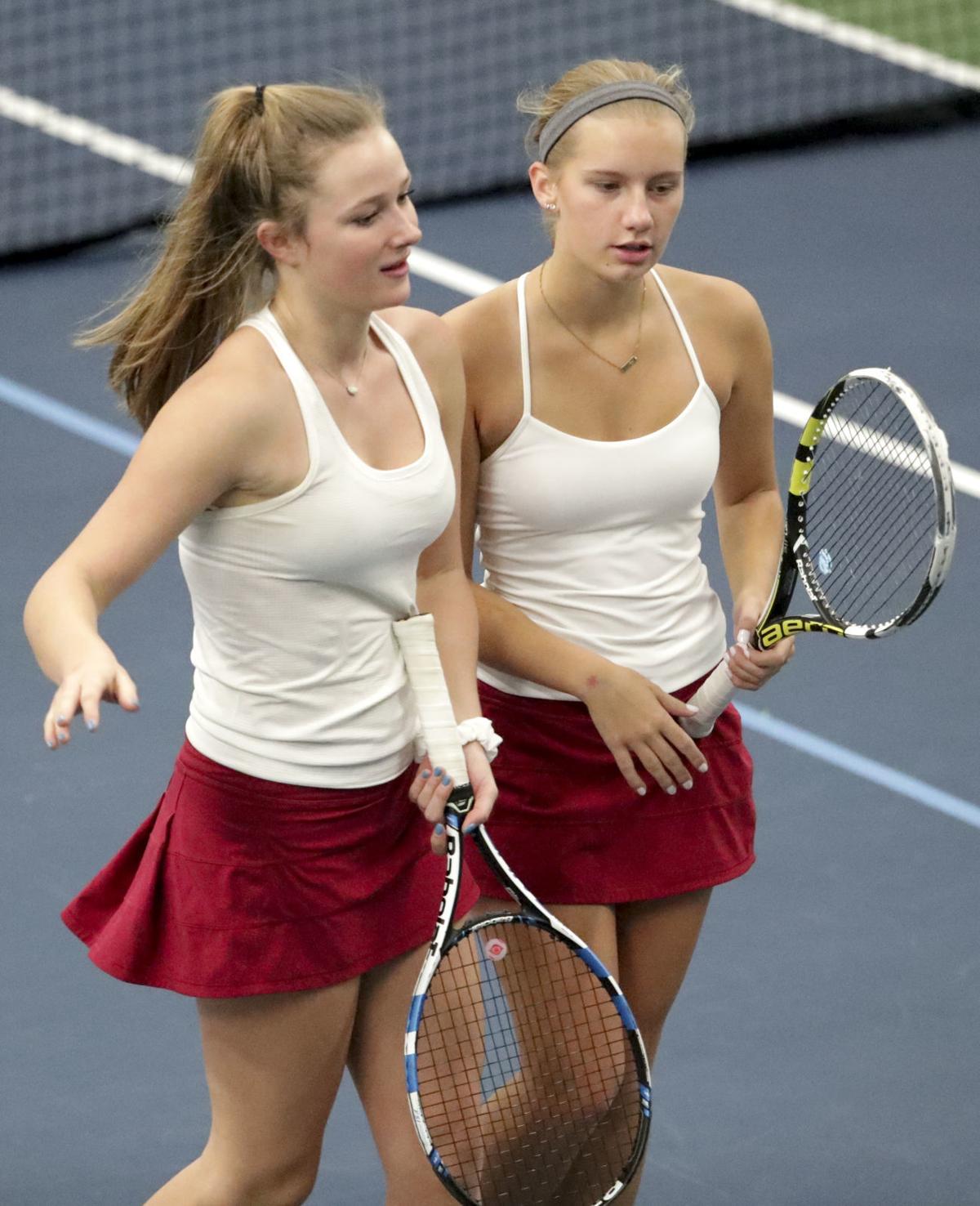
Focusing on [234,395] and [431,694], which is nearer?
[234,395]

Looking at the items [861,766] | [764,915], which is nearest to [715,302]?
[764,915]

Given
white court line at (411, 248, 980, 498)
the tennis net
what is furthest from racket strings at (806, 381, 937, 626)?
the tennis net

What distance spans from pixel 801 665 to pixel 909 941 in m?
1.16

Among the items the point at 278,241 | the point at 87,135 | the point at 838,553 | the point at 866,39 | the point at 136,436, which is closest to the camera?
the point at 278,241

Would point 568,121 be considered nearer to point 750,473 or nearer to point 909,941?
point 750,473

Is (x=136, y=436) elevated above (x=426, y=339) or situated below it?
below

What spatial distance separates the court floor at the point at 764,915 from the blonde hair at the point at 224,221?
92 centimetres

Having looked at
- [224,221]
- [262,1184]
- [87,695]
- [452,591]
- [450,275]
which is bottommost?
[450,275]

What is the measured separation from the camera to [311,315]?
2576mm

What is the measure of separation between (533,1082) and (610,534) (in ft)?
2.54

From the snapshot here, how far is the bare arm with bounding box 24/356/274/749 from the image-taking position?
234 centimetres

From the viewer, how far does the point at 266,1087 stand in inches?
106

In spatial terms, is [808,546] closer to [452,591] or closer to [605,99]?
[452,591]

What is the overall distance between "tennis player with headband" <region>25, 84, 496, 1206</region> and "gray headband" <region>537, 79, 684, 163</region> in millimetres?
307
